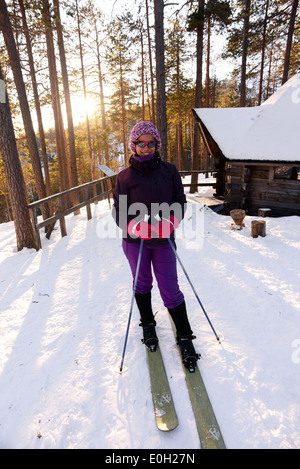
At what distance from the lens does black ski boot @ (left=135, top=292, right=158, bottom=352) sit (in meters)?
2.96

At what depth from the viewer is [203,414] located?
216cm

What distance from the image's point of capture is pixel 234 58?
15742 millimetres

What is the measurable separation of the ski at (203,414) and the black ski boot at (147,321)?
521 millimetres

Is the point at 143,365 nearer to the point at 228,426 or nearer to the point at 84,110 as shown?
the point at 228,426

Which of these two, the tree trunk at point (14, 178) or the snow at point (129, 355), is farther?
the tree trunk at point (14, 178)

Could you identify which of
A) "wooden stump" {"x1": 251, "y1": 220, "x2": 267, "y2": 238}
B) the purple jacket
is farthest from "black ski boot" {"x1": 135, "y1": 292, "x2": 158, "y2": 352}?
"wooden stump" {"x1": 251, "y1": 220, "x2": 267, "y2": 238}

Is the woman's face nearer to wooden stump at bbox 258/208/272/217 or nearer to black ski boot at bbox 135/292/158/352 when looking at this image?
black ski boot at bbox 135/292/158/352

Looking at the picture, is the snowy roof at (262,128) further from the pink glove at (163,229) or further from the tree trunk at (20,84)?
the pink glove at (163,229)

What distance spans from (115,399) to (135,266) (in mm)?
1360

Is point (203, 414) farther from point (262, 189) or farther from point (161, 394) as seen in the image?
point (262, 189)

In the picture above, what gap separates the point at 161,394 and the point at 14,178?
20.3 ft

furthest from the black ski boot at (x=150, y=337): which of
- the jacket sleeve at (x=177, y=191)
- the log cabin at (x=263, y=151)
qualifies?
the log cabin at (x=263, y=151)

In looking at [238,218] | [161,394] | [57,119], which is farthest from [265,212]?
[57,119]

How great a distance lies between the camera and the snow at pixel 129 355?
6.98 feet
